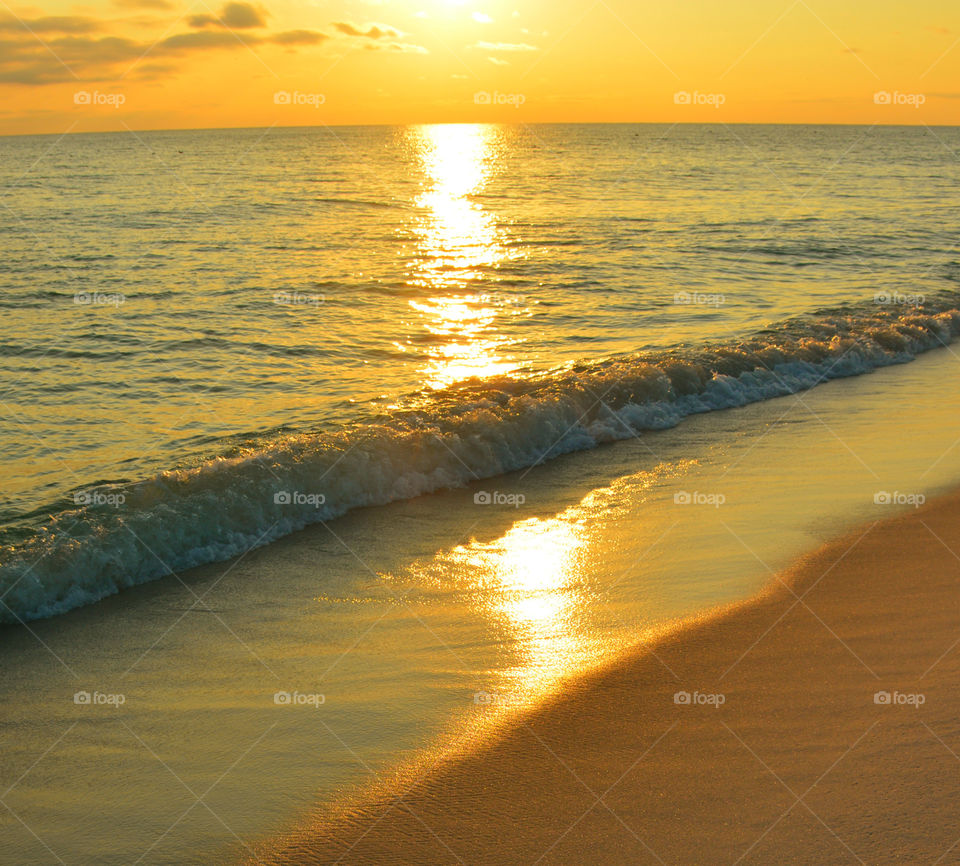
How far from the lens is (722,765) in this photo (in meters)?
4.49

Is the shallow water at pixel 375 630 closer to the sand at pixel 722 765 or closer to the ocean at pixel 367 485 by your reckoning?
the ocean at pixel 367 485

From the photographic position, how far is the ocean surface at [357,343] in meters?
8.55

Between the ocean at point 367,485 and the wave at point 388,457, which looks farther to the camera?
the wave at point 388,457

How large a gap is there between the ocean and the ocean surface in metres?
0.07

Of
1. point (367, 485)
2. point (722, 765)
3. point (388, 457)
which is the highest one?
point (722, 765)

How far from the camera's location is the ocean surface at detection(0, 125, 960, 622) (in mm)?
8547

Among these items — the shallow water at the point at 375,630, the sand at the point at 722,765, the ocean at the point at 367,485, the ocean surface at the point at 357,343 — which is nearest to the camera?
the sand at the point at 722,765

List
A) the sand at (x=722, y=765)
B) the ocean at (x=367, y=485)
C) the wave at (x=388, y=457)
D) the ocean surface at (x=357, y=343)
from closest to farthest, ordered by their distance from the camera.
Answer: the sand at (x=722, y=765)
the ocean at (x=367, y=485)
the wave at (x=388, y=457)
the ocean surface at (x=357, y=343)

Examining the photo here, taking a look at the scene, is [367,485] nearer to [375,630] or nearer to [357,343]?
[375,630]

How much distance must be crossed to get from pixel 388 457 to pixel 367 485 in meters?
0.53

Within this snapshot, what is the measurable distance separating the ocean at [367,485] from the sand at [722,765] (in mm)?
289

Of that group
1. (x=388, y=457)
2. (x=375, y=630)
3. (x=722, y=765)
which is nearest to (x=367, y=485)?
(x=388, y=457)

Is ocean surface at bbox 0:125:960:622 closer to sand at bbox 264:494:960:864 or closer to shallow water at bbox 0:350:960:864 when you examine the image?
shallow water at bbox 0:350:960:864

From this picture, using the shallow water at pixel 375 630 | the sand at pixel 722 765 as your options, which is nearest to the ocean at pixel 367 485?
the shallow water at pixel 375 630
